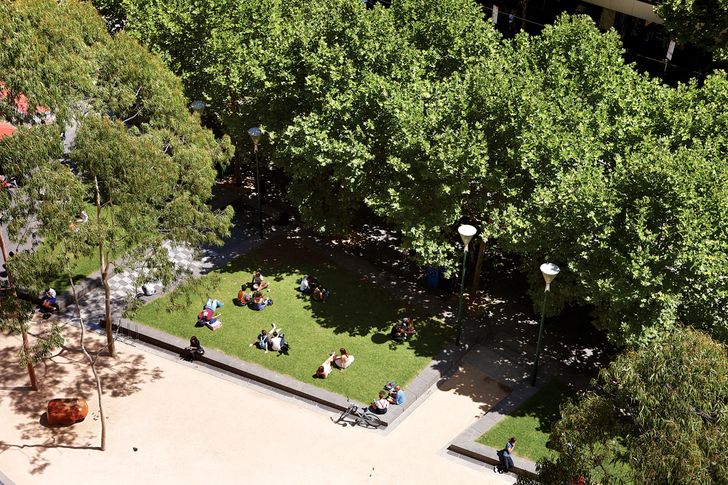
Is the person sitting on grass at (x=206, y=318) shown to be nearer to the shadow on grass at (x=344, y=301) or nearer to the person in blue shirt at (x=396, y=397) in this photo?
the shadow on grass at (x=344, y=301)

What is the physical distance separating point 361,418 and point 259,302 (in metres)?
8.00

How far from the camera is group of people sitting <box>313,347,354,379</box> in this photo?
3112cm

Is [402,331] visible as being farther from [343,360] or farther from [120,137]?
[120,137]

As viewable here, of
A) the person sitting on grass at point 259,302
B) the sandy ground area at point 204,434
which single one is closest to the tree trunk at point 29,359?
the sandy ground area at point 204,434

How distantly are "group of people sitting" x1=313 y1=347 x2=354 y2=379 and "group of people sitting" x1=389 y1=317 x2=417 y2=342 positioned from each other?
2.16 m

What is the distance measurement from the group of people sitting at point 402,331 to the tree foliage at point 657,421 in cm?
1230

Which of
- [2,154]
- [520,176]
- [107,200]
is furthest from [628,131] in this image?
[2,154]

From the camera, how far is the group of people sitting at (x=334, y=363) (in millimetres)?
31125

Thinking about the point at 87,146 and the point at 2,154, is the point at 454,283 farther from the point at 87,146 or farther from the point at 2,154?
the point at 2,154

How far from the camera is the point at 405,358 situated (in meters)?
32.4

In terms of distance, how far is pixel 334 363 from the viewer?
1255 inches

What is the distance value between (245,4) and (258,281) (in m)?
15.3

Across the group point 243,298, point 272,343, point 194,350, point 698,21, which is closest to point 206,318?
point 194,350

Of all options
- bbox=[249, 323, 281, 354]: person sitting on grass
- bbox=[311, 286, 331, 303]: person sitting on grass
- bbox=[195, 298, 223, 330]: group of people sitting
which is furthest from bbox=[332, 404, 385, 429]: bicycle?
bbox=[195, 298, 223, 330]: group of people sitting
